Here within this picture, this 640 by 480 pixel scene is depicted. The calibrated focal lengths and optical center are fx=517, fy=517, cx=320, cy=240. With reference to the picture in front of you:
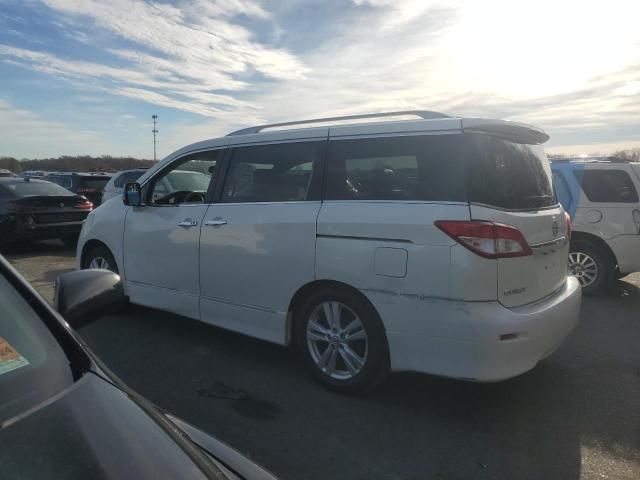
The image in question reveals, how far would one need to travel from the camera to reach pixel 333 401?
3.58 meters

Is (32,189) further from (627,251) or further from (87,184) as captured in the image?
(627,251)

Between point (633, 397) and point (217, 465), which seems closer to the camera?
point (217, 465)

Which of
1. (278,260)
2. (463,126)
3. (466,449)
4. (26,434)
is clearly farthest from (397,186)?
(26,434)

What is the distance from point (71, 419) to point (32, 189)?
10.4 m

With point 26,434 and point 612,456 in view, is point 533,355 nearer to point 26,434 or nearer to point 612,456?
point 612,456

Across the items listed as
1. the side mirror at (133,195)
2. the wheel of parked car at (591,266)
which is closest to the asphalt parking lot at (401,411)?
the side mirror at (133,195)

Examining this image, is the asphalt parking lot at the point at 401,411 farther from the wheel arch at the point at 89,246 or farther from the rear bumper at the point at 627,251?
the rear bumper at the point at 627,251

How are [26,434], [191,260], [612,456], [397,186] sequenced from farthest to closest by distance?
[191,260] < [397,186] < [612,456] < [26,434]

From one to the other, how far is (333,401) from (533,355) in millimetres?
1349

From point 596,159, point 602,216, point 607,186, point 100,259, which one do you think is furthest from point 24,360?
point 596,159

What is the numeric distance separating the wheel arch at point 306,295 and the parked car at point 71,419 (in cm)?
184

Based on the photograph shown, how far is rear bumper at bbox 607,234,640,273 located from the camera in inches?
253

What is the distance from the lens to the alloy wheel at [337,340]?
11.7ft

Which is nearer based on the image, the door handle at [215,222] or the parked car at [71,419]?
the parked car at [71,419]
